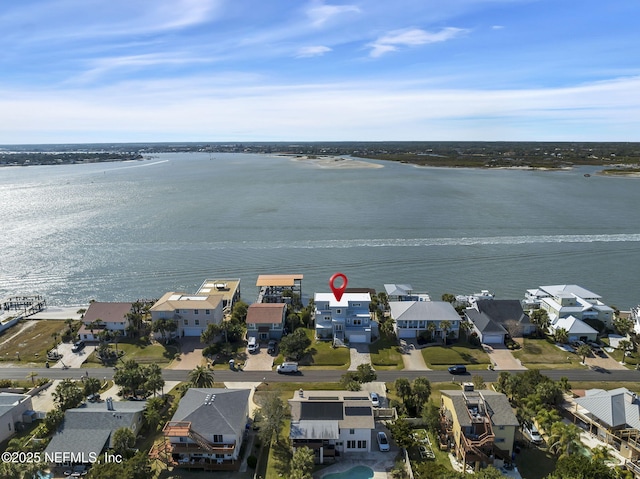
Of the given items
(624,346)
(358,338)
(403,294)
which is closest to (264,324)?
(358,338)

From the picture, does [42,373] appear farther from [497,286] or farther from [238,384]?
[497,286]

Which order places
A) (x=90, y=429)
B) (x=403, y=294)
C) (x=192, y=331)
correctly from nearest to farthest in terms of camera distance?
(x=90, y=429) < (x=192, y=331) < (x=403, y=294)

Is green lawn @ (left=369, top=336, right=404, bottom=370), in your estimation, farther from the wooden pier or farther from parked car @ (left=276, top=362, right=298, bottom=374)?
the wooden pier

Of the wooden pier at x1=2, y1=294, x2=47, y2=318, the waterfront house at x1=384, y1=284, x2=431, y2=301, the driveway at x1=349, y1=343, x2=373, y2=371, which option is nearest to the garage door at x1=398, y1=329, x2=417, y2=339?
the driveway at x1=349, y1=343, x2=373, y2=371

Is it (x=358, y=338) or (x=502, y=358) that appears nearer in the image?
(x=502, y=358)

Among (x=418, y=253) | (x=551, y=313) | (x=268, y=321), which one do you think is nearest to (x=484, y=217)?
(x=418, y=253)

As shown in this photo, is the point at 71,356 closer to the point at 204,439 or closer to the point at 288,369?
the point at 288,369
